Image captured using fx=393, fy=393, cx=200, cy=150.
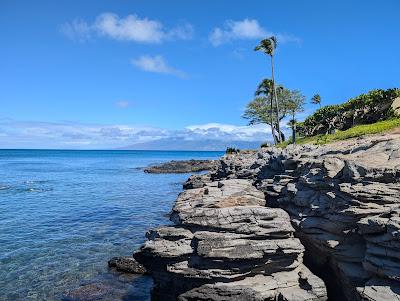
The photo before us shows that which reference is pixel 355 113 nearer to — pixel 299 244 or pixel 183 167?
pixel 299 244

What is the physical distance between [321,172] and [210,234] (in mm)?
7350

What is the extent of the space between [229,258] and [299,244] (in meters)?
3.76

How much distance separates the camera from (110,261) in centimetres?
2644

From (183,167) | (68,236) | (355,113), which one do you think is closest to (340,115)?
(355,113)

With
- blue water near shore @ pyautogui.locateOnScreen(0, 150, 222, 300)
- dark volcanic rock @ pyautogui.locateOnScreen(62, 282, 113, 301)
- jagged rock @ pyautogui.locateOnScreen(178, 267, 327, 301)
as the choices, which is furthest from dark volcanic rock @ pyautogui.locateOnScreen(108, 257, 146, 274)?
jagged rock @ pyautogui.locateOnScreen(178, 267, 327, 301)

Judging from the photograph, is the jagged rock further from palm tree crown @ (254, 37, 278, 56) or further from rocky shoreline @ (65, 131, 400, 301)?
palm tree crown @ (254, 37, 278, 56)

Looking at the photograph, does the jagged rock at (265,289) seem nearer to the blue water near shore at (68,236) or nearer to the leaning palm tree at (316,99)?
the blue water near shore at (68,236)

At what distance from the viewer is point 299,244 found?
63.7 feet

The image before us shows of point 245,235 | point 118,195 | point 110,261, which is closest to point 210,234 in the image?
point 245,235

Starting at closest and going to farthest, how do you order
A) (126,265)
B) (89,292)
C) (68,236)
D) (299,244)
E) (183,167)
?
→ (299,244) → (89,292) → (126,265) → (68,236) → (183,167)

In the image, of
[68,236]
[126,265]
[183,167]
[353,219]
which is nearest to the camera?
[353,219]

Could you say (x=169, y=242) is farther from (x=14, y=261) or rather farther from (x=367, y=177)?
(x=14, y=261)

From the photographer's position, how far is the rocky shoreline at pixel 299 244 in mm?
17281

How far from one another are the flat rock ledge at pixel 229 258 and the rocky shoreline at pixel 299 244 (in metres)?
0.05
